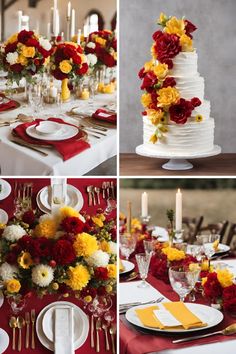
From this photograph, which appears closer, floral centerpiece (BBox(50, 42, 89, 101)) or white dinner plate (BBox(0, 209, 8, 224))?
floral centerpiece (BBox(50, 42, 89, 101))

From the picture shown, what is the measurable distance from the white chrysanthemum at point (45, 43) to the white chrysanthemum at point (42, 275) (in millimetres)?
537

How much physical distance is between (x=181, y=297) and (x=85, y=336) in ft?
0.88

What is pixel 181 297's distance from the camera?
1.60 meters

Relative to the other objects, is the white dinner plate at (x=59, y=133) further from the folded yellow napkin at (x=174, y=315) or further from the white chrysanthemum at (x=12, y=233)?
the folded yellow napkin at (x=174, y=315)

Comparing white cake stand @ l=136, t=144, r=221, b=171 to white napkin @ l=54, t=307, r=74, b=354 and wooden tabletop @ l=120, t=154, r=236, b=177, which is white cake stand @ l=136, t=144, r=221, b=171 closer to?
wooden tabletop @ l=120, t=154, r=236, b=177

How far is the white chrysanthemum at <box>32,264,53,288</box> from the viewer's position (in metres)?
1.53

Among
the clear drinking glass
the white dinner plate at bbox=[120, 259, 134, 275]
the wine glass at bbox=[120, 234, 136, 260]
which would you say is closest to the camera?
the clear drinking glass

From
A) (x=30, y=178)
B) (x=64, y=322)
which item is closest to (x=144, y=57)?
(x=30, y=178)

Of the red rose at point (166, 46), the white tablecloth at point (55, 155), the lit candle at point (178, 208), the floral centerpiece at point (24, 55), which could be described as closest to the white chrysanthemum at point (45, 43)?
the floral centerpiece at point (24, 55)

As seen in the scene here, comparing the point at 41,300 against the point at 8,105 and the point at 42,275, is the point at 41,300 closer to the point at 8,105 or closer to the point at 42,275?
the point at 42,275

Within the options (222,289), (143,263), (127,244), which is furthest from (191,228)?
(222,289)

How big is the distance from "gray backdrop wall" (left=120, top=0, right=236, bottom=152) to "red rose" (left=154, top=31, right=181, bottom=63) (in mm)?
35

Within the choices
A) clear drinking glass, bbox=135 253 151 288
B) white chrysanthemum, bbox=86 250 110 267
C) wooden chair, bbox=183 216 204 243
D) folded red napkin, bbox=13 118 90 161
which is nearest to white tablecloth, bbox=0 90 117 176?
folded red napkin, bbox=13 118 90 161

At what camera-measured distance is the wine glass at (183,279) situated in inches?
60.6
